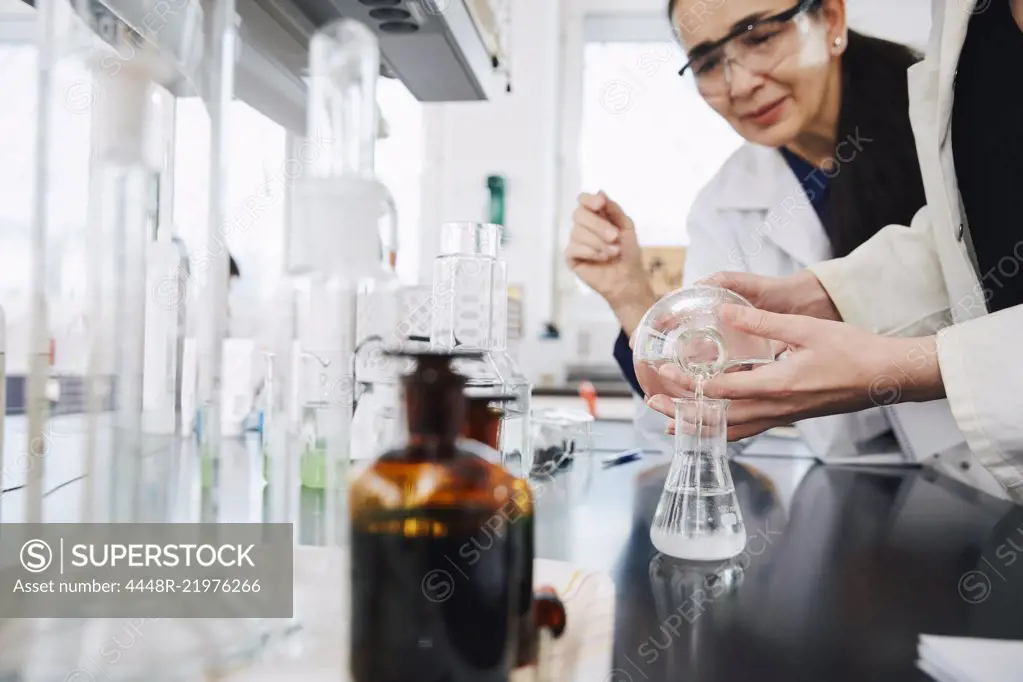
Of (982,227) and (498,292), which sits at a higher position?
(982,227)

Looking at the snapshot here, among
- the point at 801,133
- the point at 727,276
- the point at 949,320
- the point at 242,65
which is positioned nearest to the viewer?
the point at 242,65

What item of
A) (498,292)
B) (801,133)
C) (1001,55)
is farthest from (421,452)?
(801,133)

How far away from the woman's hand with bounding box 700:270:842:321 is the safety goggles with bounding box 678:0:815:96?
629 mm

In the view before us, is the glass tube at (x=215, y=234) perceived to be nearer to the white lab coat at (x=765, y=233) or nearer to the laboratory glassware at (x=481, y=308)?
the laboratory glassware at (x=481, y=308)

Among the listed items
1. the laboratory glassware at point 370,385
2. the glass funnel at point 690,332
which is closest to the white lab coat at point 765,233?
the glass funnel at point 690,332

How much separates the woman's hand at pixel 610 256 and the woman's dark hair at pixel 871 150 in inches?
19.4

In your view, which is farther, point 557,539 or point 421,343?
point 421,343

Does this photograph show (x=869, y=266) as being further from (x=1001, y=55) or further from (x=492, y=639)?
(x=492, y=639)

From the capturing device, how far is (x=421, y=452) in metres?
0.35

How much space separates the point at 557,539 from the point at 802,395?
0.38 meters

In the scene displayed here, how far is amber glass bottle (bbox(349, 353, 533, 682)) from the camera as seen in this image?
0.35m

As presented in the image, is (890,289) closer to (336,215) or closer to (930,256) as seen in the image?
(930,256)

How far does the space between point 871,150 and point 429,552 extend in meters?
1.66

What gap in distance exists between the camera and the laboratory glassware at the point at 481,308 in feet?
2.86
